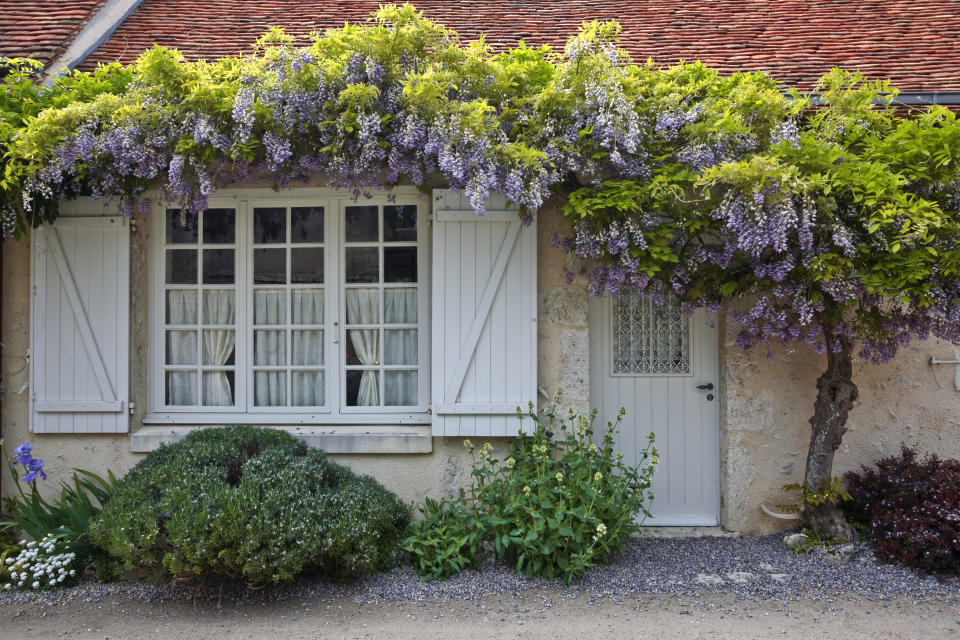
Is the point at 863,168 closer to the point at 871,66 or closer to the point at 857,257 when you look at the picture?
the point at 857,257

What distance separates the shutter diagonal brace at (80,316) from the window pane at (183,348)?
16.8 inches

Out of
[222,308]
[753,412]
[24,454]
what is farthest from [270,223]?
[753,412]

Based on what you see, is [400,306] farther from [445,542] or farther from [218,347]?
[445,542]

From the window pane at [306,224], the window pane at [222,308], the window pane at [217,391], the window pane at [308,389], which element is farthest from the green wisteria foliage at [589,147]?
the window pane at [308,389]

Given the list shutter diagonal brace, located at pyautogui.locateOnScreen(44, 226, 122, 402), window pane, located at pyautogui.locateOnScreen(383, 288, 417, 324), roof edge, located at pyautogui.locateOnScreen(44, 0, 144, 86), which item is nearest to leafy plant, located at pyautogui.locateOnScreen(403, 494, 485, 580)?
window pane, located at pyautogui.locateOnScreen(383, 288, 417, 324)

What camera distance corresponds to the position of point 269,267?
4930 millimetres

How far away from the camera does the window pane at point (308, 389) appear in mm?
4902

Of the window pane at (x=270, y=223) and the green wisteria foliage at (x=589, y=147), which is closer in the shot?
the green wisteria foliage at (x=589, y=147)

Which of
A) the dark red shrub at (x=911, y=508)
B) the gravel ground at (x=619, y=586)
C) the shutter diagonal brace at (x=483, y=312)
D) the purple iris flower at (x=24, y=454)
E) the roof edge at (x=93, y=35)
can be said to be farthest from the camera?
the roof edge at (x=93, y=35)

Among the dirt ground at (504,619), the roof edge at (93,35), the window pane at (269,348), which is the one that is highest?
the roof edge at (93,35)

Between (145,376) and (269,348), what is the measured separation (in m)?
0.87

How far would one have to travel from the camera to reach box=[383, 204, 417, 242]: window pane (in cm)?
489

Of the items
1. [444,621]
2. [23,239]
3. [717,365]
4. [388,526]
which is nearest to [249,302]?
[23,239]

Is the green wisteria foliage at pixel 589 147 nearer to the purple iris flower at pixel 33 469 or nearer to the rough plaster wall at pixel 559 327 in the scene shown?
the rough plaster wall at pixel 559 327
